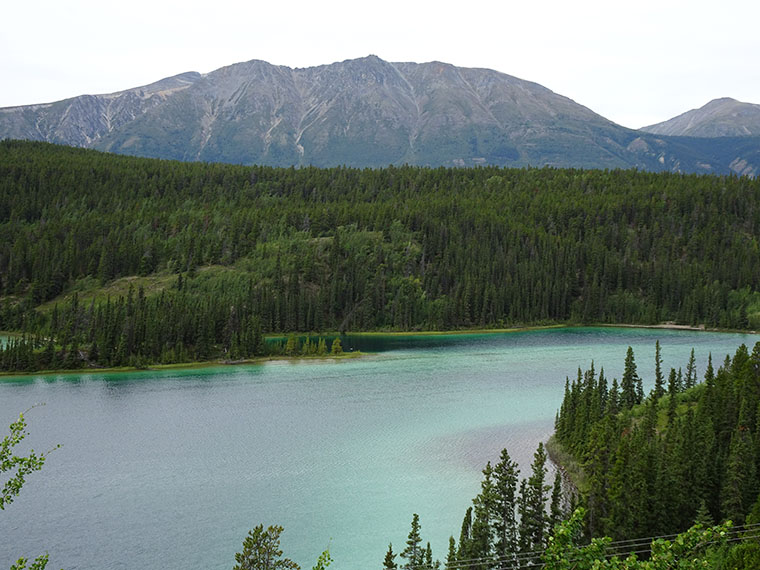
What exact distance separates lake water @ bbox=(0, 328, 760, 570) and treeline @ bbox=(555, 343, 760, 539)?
8.65 m

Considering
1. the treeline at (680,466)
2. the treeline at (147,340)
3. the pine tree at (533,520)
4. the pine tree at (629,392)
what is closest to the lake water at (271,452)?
the pine tree at (533,520)

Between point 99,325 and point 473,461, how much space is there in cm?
8636

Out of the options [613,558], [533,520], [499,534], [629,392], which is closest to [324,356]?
[629,392]

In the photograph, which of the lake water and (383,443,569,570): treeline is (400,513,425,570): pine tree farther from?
the lake water

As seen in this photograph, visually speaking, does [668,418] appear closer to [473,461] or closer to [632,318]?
[473,461]

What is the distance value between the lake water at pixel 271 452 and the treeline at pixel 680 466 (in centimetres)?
865

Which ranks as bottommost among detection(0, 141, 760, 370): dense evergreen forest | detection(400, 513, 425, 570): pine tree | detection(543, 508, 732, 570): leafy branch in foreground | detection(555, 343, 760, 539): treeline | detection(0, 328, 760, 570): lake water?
detection(0, 328, 760, 570): lake water

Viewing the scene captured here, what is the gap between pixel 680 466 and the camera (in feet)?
130

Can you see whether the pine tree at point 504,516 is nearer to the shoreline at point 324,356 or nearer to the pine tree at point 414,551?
the pine tree at point 414,551

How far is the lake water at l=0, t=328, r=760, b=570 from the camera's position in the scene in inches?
1608

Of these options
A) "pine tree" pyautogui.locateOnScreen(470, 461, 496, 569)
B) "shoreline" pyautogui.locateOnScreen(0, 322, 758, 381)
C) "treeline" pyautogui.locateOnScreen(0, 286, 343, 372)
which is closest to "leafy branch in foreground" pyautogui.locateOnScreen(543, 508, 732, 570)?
"pine tree" pyautogui.locateOnScreen(470, 461, 496, 569)

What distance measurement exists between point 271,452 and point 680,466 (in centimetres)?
3383

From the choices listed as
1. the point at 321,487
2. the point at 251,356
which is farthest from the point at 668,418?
the point at 251,356

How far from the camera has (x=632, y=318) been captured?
173000 millimetres
